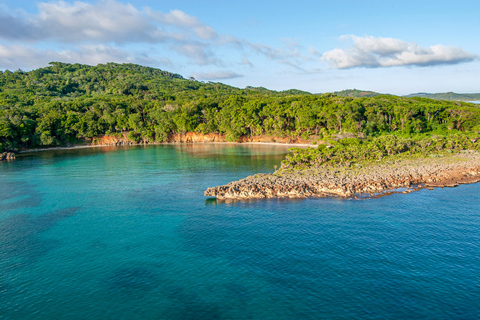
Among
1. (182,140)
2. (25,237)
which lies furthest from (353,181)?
(182,140)

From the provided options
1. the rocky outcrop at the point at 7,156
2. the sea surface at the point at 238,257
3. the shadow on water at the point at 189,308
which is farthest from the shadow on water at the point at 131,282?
the rocky outcrop at the point at 7,156

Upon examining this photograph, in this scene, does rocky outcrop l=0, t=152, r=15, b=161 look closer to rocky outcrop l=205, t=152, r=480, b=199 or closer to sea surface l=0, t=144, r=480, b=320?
sea surface l=0, t=144, r=480, b=320

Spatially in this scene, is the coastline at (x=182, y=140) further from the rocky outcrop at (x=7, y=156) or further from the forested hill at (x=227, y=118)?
the rocky outcrop at (x=7, y=156)

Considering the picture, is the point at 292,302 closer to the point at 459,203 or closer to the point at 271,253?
the point at 271,253

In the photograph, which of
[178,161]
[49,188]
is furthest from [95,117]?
[49,188]

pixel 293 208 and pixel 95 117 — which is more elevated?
pixel 95 117
